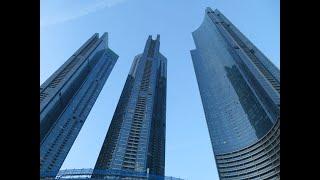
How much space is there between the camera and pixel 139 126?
147500 millimetres

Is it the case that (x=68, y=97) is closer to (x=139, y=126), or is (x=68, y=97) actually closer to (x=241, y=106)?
(x=139, y=126)

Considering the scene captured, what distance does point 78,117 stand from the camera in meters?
152

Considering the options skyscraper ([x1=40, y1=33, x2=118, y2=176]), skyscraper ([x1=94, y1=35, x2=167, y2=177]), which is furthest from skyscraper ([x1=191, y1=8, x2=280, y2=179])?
skyscraper ([x1=40, y1=33, x2=118, y2=176])

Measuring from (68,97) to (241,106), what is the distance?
67.3 metres

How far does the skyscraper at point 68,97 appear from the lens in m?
132

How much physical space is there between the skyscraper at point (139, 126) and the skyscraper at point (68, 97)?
11671mm

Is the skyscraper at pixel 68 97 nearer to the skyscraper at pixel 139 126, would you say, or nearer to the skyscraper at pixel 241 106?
the skyscraper at pixel 139 126

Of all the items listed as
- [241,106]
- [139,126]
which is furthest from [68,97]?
[241,106]

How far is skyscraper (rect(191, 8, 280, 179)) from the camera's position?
136500 mm

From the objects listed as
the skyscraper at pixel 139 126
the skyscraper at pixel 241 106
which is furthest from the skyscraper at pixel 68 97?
the skyscraper at pixel 241 106

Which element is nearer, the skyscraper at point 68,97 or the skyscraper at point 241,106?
the skyscraper at point 68,97
